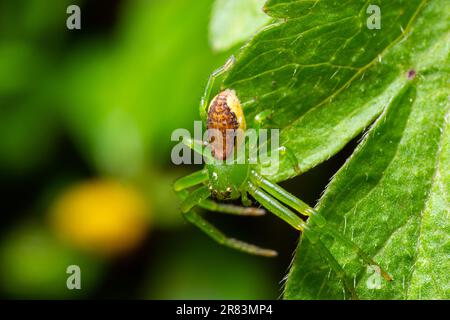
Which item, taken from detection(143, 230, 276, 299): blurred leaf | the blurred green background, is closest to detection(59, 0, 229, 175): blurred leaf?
the blurred green background

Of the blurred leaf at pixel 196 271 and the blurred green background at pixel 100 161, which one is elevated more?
the blurred green background at pixel 100 161

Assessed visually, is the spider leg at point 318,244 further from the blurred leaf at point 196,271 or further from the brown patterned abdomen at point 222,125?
the blurred leaf at point 196,271

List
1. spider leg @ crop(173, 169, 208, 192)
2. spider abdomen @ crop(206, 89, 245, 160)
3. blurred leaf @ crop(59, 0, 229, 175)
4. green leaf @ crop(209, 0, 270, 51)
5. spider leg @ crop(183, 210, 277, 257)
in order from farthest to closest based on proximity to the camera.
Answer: blurred leaf @ crop(59, 0, 229, 175) < spider leg @ crop(183, 210, 277, 257) < spider leg @ crop(173, 169, 208, 192) < green leaf @ crop(209, 0, 270, 51) < spider abdomen @ crop(206, 89, 245, 160)

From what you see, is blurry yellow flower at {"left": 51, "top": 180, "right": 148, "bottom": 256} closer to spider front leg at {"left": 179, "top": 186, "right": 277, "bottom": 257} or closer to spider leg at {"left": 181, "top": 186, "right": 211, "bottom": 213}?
spider front leg at {"left": 179, "top": 186, "right": 277, "bottom": 257}

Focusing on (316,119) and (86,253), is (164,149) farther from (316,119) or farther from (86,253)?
(316,119)

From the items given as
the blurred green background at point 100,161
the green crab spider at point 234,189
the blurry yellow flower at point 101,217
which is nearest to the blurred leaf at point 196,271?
the blurred green background at point 100,161
